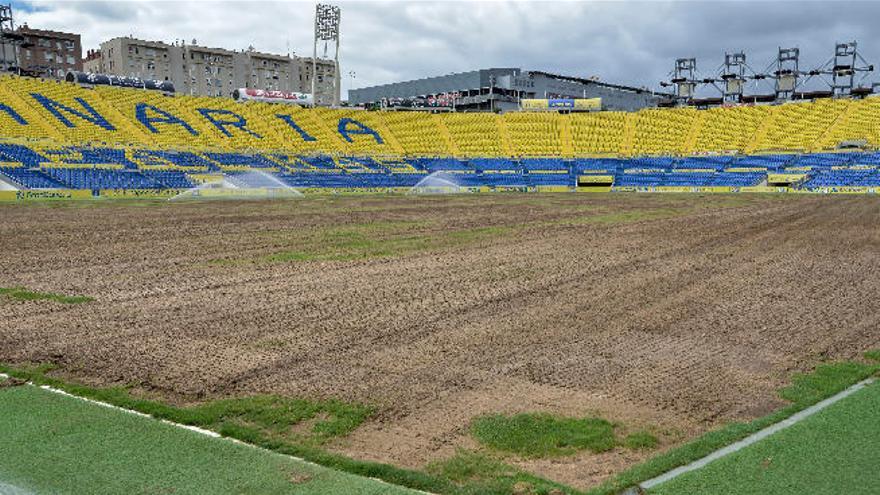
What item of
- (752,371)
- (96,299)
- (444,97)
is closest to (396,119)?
(444,97)

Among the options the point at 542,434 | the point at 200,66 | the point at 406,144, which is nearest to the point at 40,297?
the point at 542,434

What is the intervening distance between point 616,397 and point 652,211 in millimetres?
30022

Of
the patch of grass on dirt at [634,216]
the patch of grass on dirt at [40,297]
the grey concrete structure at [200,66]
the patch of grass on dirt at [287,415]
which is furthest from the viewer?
the grey concrete structure at [200,66]

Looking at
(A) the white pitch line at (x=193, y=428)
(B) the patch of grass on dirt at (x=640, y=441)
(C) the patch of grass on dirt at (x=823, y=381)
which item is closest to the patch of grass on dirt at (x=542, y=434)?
(B) the patch of grass on dirt at (x=640, y=441)

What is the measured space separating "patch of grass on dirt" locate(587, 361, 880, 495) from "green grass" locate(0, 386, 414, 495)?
178cm

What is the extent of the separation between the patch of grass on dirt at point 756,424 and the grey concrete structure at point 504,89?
94.1 metres

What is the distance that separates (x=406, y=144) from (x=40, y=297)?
6155 centimetres

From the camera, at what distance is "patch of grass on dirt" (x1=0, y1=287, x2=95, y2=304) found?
11695 mm

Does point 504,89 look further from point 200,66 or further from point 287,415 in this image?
point 287,415

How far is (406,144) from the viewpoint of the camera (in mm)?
72062

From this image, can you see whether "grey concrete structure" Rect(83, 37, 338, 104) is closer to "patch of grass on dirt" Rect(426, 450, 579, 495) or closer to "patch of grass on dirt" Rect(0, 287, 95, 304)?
"patch of grass on dirt" Rect(0, 287, 95, 304)

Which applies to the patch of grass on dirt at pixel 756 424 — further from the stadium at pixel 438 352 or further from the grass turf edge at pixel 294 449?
the grass turf edge at pixel 294 449

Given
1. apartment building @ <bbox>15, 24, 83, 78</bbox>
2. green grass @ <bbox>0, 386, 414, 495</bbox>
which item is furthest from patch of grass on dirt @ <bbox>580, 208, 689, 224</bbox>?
apartment building @ <bbox>15, 24, 83, 78</bbox>

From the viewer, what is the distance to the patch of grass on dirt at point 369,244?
17.8 metres
